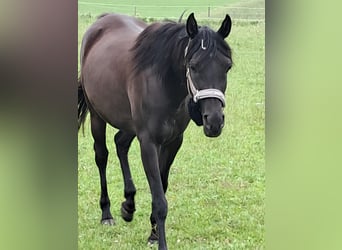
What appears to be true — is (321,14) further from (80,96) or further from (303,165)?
(80,96)

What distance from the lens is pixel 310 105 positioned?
1.92 meters

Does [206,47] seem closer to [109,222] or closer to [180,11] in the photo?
[180,11]

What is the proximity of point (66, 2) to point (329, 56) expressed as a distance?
0.89 meters

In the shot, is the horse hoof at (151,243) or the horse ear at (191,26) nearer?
the horse ear at (191,26)

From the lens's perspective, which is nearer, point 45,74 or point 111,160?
point 45,74

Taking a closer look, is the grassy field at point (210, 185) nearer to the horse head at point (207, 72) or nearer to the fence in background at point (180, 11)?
the fence in background at point (180, 11)

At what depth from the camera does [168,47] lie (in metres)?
1.85

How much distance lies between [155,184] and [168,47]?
0.45 meters

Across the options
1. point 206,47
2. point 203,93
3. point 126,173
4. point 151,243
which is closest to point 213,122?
point 203,93

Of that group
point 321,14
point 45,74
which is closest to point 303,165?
point 321,14

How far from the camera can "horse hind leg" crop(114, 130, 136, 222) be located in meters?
1.93

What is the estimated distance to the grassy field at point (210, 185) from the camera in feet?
6.27

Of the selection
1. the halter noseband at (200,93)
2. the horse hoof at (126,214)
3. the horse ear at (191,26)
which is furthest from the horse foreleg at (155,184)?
the horse ear at (191,26)

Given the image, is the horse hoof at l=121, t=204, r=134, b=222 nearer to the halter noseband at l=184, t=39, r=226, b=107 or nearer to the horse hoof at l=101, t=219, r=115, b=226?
the horse hoof at l=101, t=219, r=115, b=226
